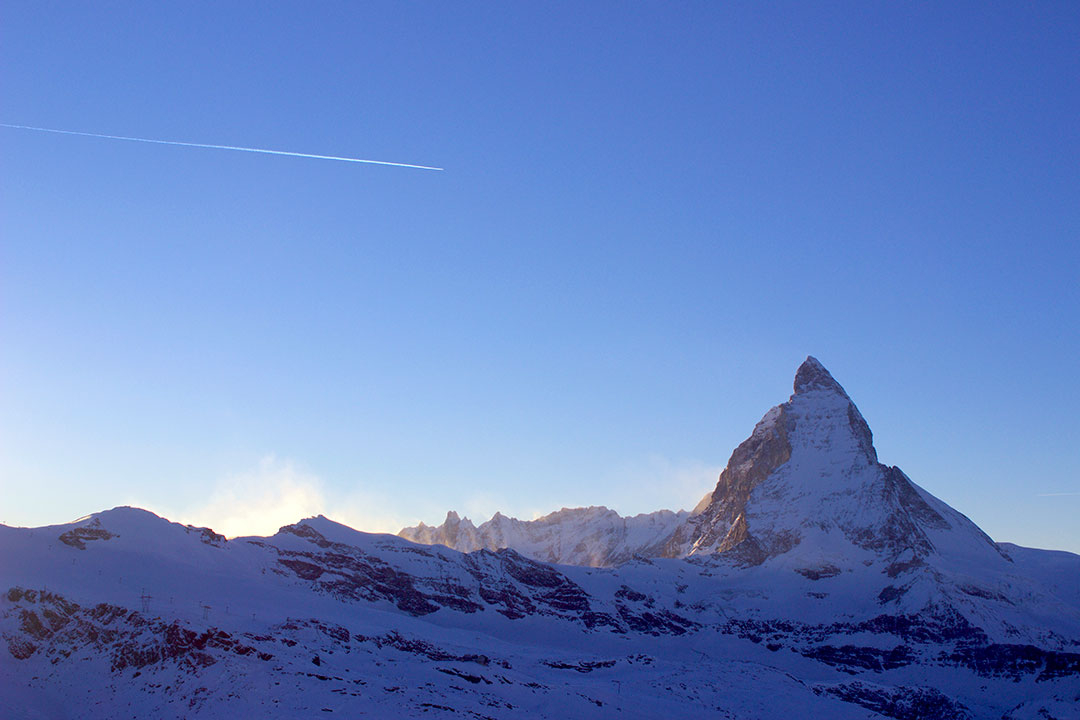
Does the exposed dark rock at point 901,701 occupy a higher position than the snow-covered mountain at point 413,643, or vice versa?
the snow-covered mountain at point 413,643

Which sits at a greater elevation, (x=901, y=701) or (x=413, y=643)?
(x=413, y=643)

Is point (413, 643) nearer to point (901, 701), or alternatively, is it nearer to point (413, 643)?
point (413, 643)

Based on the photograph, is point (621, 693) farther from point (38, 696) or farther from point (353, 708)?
point (38, 696)

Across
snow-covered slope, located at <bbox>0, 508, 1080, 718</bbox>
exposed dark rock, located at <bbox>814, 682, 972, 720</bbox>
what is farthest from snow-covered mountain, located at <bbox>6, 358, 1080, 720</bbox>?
exposed dark rock, located at <bbox>814, 682, 972, 720</bbox>

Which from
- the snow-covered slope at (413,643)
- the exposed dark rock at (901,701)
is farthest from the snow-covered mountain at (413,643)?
the exposed dark rock at (901,701)

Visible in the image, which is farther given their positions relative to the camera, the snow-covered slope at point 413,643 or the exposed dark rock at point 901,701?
the exposed dark rock at point 901,701

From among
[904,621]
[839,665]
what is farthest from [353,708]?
[904,621]

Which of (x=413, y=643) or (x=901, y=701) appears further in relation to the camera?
(x=901, y=701)

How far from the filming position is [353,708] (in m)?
65.3

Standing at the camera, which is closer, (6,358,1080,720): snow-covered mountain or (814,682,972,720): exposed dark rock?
(6,358,1080,720): snow-covered mountain

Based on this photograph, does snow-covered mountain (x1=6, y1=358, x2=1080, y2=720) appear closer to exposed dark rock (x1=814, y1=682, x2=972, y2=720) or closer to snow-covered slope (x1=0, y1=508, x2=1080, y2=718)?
snow-covered slope (x1=0, y1=508, x2=1080, y2=718)

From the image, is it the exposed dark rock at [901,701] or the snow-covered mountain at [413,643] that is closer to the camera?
the snow-covered mountain at [413,643]

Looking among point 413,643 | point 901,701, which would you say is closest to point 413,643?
point 413,643

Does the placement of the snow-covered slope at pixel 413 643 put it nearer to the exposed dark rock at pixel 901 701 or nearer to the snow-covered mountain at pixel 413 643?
the snow-covered mountain at pixel 413 643
